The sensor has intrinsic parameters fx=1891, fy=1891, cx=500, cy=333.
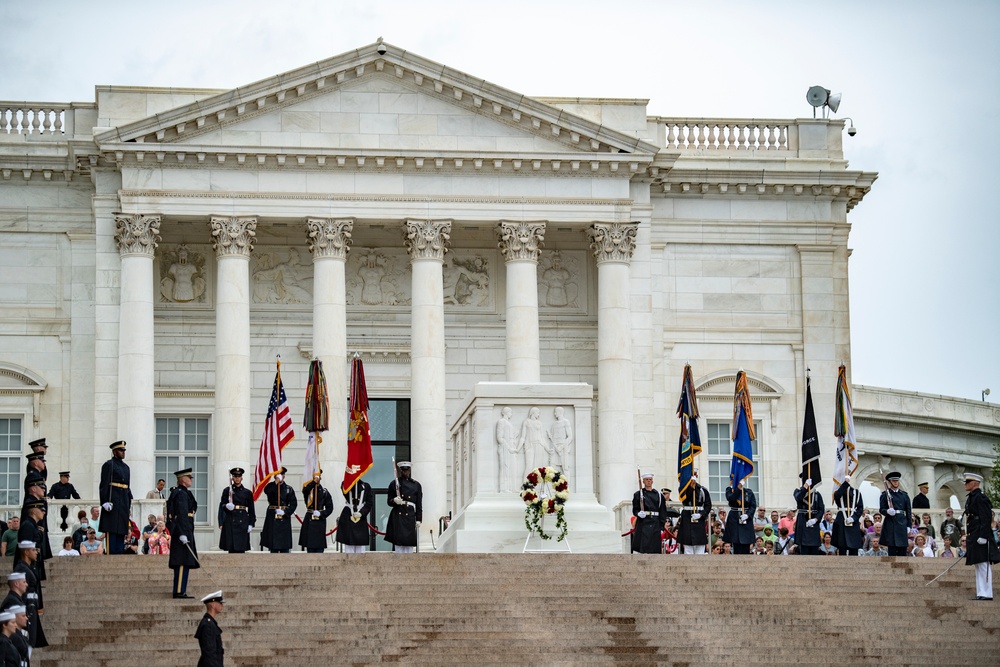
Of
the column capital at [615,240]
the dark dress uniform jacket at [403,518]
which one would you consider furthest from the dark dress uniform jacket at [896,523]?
the column capital at [615,240]

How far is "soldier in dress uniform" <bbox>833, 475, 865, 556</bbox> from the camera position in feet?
121

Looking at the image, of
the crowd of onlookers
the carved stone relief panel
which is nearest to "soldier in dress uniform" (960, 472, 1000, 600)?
the crowd of onlookers

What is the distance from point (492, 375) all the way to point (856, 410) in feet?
54.5

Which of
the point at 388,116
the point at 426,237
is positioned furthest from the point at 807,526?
the point at 388,116

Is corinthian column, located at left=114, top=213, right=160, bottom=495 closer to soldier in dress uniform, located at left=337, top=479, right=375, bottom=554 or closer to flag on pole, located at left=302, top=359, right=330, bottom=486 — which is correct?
flag on pole, located at left=302, top=359, right=330, bottom=486

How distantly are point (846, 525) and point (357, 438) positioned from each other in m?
9.90

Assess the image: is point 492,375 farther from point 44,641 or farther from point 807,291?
point 44,641

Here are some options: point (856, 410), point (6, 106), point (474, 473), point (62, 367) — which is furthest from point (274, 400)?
point (856, 410)

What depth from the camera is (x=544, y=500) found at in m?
34.7

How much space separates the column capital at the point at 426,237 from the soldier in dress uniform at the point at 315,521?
35.9ft

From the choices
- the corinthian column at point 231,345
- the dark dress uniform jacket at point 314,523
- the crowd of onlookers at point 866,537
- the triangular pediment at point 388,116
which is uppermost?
the triangular pediment at point 388,116

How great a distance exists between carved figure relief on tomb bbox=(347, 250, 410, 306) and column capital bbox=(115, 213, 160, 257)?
5.75 m

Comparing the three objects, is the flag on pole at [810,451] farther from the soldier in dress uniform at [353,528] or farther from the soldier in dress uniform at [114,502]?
the soldier in dress uniform at [114,502]

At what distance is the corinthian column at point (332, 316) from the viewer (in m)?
45.8
